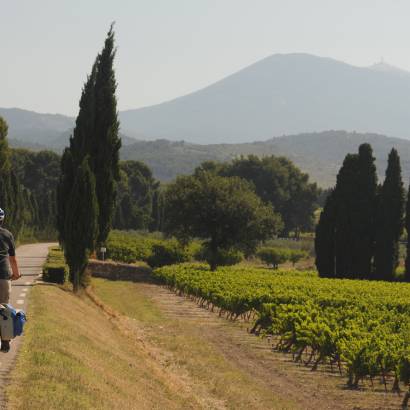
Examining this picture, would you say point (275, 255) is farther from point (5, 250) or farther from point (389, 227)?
point (5, 250)

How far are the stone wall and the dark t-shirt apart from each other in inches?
Answer: 1853

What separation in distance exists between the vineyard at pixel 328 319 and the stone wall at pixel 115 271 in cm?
941

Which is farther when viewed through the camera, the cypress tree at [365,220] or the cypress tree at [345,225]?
the cypress tree at [345,225]

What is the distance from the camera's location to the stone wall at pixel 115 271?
60500 mm

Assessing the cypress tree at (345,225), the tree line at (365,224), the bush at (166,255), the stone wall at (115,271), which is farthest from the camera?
the bush at (166,255)

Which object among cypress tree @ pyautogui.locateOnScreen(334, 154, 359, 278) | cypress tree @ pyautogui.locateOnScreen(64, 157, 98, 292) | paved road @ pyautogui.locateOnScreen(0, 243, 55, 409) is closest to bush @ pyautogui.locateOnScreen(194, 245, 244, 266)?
cypress tree @ pyautogui.locateOnScreen(334, 154, 359, 278)

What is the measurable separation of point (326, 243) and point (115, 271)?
17.4 metres

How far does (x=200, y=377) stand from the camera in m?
24.2

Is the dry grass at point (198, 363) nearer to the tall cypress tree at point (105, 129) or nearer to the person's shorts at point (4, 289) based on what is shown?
the tall cypress tree at point (105, 129)

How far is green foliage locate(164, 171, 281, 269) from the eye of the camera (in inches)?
2707

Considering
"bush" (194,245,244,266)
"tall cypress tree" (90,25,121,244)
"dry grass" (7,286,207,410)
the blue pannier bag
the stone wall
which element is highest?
"tall cypress tree" (90,25,121,244)

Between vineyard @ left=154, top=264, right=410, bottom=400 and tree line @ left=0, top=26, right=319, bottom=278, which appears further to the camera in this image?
tree line @ left=0, top=26, right=319, bottom=278

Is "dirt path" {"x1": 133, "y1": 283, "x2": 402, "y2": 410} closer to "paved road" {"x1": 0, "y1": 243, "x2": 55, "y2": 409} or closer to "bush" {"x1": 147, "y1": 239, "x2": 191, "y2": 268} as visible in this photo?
"paved road" {"x1": 0, "y1": 243, "x2": 55, "y2": 409}

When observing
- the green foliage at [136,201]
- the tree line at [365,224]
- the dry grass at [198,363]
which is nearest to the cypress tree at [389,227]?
the tree line at [365,224]
